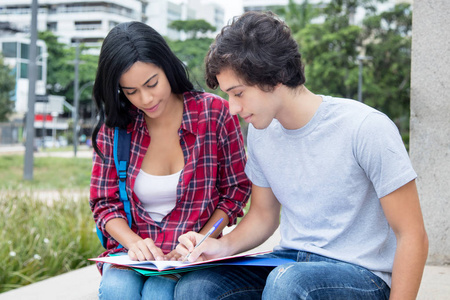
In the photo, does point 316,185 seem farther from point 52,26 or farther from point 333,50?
point 52,26

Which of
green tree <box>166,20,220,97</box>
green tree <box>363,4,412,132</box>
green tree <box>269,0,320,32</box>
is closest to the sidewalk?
green tree <box>166,20,220,97</box>

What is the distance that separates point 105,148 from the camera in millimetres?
2113

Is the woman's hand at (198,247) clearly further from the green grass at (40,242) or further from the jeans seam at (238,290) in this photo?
the green grass at (40,242)

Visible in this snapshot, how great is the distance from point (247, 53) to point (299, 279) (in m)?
0.62

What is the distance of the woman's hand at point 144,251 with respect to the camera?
1.80 meters

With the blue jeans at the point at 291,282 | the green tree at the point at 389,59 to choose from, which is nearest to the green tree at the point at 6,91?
the green tree at the point at 389,59

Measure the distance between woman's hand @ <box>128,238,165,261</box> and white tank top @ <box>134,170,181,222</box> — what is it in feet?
0.76

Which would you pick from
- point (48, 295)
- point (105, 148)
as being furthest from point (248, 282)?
point (48, 295)

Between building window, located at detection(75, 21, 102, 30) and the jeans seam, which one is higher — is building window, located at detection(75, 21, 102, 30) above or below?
above

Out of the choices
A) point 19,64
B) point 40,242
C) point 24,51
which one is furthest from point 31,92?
point 24,51

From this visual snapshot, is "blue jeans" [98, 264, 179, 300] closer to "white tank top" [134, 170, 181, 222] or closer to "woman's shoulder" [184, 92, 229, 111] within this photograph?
"white tank top" [134, 170, 181, 222]

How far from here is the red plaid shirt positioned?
81.3 inches

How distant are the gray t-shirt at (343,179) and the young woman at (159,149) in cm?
43

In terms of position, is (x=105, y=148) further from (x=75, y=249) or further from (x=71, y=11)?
(x=71, y=11)
